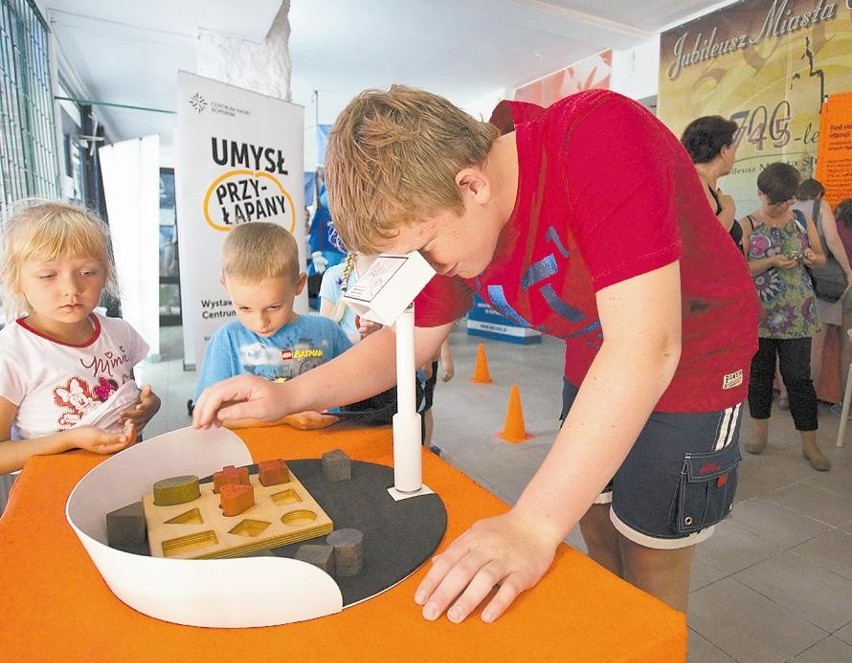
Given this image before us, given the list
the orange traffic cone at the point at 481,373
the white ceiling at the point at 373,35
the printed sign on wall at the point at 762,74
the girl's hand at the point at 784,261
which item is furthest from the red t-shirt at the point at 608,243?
the printed sign on wall at the point at 762,74

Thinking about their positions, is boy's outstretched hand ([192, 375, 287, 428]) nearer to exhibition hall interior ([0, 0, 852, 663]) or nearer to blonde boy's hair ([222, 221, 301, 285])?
exhibition hall interior ([0, 0, 852, 663])

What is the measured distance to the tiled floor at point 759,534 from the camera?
147cm

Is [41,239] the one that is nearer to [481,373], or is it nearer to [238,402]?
[238,402]

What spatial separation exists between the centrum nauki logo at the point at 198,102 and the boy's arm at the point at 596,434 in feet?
8.90

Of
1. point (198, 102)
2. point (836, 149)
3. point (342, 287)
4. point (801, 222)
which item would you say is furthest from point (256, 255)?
point (836, 149)

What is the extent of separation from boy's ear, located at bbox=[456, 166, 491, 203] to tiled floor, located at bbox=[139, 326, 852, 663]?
1.32 m

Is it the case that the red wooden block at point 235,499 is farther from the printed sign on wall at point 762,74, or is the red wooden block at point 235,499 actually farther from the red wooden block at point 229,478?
the printed sign on wall at point 762,74

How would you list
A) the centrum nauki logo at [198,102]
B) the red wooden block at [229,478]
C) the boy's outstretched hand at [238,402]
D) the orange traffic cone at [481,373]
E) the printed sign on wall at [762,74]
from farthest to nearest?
the orange traffic cone at [481,373] < the printed sign on wall at [762,74] < the centrum nauki logo at [198,102] < the boy's outstretched hand at [238,402] < the red wooden block at [229,478]

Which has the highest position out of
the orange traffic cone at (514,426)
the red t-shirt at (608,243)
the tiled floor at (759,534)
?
the red t-shirt at (608,243)

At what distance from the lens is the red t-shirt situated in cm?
56

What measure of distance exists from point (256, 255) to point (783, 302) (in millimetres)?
2214

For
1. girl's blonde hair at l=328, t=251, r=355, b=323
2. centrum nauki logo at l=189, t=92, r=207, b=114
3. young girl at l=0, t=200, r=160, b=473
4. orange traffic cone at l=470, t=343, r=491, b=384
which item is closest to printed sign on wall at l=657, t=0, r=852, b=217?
orange traffic cone at l=470, t=343, r=491, b=384

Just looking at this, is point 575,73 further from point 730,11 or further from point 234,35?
point 234,35

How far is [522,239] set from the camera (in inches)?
27.3
